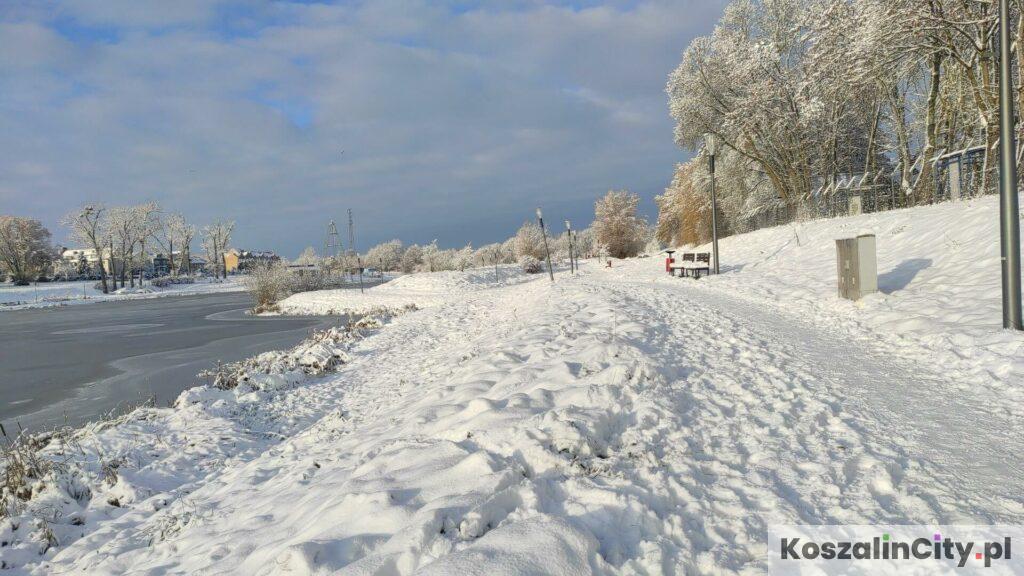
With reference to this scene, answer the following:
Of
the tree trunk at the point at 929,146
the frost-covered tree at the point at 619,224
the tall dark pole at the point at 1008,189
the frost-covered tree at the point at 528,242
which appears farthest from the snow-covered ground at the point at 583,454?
the frost-covered tree at the point at 528,242

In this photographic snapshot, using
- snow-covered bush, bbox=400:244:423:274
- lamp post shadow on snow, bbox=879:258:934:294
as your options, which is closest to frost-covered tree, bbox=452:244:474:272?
snow-covered bush, bbox=400:244:423:274

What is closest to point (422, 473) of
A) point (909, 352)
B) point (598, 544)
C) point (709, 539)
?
point (598, 544)

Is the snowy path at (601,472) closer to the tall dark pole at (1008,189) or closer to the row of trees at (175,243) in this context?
the tall dark pole at (1008,189)

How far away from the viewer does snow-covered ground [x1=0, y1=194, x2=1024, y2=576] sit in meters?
2.99

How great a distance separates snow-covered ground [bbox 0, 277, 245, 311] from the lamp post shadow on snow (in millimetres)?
65812

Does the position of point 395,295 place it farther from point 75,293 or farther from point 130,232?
point 130,232

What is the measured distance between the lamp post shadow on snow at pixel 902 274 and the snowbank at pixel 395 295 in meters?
20.9

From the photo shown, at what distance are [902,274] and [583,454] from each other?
12.4m

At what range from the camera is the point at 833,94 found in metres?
22.2

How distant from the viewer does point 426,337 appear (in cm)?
1434

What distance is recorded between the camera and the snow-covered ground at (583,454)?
2.99 meters

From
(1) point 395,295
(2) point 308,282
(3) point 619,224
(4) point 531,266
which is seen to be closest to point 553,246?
Result: (3) point 619,224

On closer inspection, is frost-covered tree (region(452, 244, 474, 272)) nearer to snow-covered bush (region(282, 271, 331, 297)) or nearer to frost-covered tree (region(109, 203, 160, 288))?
snow-covered bush (region(282, 271, 331, 297))

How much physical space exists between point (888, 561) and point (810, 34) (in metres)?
25.3
